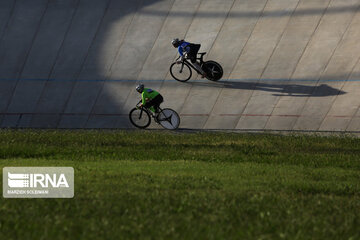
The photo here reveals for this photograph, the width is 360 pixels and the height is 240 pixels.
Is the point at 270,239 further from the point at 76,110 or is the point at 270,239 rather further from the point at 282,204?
the point at 76,110

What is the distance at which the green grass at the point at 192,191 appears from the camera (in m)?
6.75

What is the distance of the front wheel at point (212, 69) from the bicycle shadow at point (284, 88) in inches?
20.0

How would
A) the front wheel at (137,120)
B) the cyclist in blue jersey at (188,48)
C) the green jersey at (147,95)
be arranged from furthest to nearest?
the cyclist in blue jersey at (188,48)
the front wheel at (137,120)
the green jersey at (147,95)

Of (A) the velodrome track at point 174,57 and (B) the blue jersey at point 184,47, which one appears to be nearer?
(B) the blue jersey at point 184,47

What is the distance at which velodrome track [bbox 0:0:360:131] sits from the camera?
23797 millimetres

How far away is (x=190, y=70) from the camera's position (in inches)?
983

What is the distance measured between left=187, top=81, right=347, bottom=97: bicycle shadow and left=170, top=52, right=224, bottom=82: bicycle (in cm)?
44

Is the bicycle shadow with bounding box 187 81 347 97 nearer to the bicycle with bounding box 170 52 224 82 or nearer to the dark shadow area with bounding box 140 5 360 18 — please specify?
the bicycle with bounding box 170 52 224 82

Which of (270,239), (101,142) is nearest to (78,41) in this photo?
(101,142)

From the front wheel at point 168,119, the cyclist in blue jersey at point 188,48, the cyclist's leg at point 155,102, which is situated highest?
the cyclist in blue jersey at point 188,48

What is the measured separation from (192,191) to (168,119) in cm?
1270

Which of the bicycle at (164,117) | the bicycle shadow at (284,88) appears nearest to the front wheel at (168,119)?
the bicycle at (164,117)

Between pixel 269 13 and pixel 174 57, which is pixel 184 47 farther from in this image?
pixel 269 13

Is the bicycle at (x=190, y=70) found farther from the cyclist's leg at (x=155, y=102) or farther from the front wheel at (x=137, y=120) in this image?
the cyclist's leg at (x=155, y=102)
